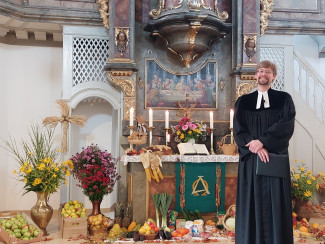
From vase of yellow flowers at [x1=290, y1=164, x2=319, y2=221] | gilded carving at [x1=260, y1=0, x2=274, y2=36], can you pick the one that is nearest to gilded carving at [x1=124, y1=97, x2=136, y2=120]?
gilded carving at [x1=260, y1=0, x2=274, y2=36]

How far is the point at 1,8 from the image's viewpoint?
23.0 ft

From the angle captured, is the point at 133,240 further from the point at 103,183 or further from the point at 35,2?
the point at 35,2

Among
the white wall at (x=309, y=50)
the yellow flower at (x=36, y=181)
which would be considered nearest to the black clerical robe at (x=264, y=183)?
the yellow flower at (x=36, y=181)

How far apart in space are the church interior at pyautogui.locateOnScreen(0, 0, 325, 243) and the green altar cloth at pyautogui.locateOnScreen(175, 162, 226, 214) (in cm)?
2

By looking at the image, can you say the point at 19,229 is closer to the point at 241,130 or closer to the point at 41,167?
the point at 41,167

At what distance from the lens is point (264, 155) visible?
3684mm

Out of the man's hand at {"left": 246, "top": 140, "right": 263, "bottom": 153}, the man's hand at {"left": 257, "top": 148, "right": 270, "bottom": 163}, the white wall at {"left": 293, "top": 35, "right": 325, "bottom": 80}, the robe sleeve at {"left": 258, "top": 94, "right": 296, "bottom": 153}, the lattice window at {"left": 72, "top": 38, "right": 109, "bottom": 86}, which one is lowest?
the man's hand at {"left": 257, "top": 148, "right": 270, "bottom": 163}

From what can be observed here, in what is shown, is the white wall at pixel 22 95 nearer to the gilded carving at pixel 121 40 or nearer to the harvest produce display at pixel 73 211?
A: the gilded carving at pixel 121 40

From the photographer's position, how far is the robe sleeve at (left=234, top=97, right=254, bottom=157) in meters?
3.87

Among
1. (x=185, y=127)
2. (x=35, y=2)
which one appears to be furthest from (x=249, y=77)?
(x=35, y=2)

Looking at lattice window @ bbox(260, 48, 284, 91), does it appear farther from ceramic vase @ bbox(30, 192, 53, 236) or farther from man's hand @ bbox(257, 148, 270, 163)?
ceramic vase @ bbox(30, 192, 53, 236)

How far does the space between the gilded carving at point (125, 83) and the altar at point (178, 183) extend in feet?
5.50

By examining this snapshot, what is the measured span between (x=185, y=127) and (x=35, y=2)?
3.89 m

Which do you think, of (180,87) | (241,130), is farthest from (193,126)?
(241,130)
